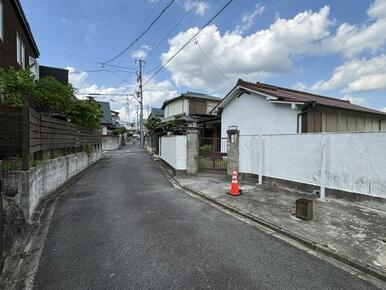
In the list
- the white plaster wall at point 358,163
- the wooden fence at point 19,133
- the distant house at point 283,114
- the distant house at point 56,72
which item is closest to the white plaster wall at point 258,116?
the distant house at point 283,114

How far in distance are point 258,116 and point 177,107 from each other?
1637cm

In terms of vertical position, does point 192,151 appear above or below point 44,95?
below

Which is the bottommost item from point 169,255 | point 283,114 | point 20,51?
point 169,255

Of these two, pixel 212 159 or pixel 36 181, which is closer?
pixel 36 181

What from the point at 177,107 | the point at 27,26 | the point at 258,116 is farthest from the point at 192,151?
the point at 177,107

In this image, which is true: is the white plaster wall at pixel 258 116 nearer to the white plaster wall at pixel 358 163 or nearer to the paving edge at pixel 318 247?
the white plaster wall at pixel 358 163

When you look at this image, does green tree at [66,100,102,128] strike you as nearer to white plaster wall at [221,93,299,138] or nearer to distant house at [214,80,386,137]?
distant house at [214,80,386,137]

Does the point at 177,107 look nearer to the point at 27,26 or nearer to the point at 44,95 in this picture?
the point at 27,26

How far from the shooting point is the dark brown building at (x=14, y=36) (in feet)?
30.2

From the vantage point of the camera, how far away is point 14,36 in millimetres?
10875

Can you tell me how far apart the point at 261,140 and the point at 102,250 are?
6589 millimetres

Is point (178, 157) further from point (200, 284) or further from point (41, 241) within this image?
point (200, 284)

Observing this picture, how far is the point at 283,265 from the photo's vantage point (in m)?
3.25

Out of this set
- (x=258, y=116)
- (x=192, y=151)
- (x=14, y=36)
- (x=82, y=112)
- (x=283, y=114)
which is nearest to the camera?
(x=192, y=151)
